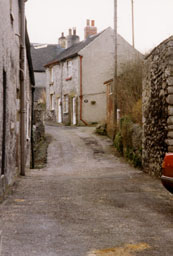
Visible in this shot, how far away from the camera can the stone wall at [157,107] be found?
10.1m

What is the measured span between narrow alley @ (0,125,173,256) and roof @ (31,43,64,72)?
1251 inches

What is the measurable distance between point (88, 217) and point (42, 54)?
3924cm

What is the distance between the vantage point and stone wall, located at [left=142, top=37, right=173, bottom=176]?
10094 millimetres

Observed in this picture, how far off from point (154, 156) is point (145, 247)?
7.02m

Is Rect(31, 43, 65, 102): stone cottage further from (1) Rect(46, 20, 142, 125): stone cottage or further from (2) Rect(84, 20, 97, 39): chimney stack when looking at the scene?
(1) Rect(46, 20, 142, 125): stone cottage

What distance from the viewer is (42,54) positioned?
44156mm

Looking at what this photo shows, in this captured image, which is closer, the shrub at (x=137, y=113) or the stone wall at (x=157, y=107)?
the stone wall at (x=157, y=107)

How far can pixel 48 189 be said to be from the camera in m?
9.28

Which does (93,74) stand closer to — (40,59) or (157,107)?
(40,59)

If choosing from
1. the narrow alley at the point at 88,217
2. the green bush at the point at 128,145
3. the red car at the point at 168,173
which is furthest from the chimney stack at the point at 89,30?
the red car at the point at 168,173

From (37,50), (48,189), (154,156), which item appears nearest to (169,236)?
(48,189)

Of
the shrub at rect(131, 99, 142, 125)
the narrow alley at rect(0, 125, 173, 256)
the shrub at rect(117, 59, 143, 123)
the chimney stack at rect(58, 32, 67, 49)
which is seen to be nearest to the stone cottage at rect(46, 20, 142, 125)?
the shrub at rect(117, 59, 143, 123)

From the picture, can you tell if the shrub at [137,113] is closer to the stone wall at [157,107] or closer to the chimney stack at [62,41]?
the stone wall at [157,107]

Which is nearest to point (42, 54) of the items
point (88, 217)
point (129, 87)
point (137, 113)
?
point (129, 87)
